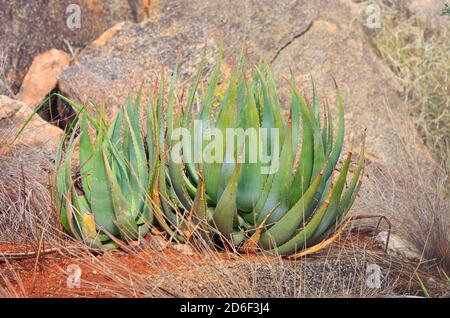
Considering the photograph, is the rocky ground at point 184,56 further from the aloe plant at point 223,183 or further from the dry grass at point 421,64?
the aloe plant at point 223,183

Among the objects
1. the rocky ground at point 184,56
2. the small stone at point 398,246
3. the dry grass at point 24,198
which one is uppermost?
the rocky ground at point 184,56

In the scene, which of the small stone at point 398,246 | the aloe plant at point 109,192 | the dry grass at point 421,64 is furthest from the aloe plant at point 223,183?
the dry grass at point 421,64

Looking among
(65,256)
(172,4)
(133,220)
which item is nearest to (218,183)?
(133,220)

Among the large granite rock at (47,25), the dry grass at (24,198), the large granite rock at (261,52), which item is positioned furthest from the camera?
the large granite rock at (47,25)

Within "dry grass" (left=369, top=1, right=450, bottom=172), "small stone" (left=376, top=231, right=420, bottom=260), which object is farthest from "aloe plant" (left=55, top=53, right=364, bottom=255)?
"dry grass" (left=369, top=1, right=450, bottom=172)

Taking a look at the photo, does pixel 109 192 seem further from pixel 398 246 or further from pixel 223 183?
pixel 398 246

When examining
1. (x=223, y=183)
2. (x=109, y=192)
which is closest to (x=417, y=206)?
(x=223, y=183)
